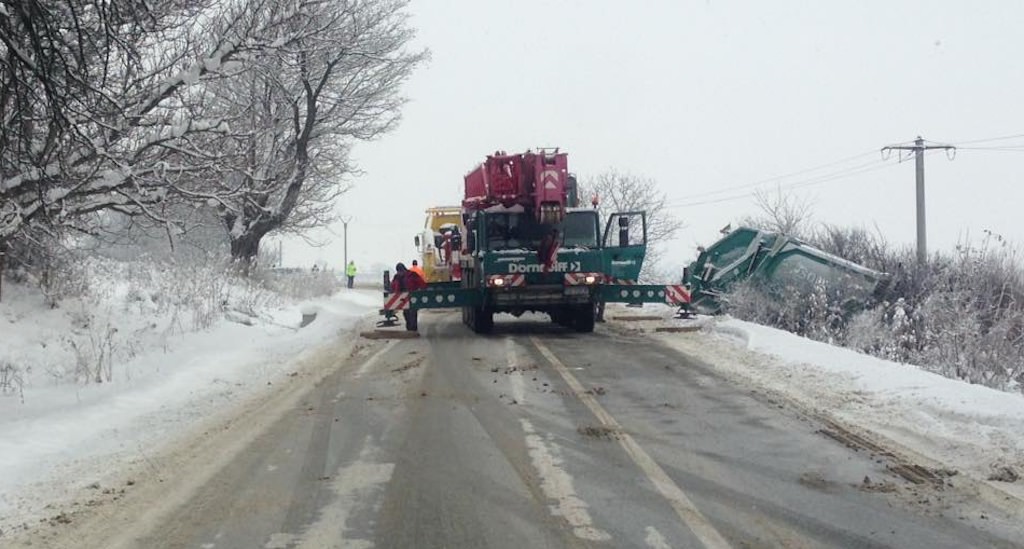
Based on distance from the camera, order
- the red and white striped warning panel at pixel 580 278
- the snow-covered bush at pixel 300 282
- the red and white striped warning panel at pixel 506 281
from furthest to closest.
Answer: the snow-covered bush at pixel 300 282, the red and white striped warning panel at pixel 580 278, the red and white striped warning panel at pixel 506 281

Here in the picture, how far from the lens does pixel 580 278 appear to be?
19.2 metres

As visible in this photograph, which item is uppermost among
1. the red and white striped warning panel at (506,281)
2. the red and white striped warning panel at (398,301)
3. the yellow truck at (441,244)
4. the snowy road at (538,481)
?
the yellow truck at (441,244)

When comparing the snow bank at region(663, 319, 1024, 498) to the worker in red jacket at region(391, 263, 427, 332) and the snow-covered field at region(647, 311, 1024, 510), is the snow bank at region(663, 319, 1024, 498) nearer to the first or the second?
the snow-covered field at region(647, 311, 1024, 510)

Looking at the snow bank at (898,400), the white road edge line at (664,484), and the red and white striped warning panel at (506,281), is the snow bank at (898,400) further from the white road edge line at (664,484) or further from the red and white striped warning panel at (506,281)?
the red and white striped warning panel at (506,281)

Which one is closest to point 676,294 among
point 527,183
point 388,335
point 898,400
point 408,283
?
point 527,183

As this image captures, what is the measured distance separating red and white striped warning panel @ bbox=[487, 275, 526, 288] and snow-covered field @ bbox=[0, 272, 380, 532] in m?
3.55

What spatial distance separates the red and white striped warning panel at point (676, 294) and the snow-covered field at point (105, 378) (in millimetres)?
7371

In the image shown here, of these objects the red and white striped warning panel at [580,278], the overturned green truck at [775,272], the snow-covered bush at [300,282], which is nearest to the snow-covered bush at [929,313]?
the overturned green truck at [775,272]

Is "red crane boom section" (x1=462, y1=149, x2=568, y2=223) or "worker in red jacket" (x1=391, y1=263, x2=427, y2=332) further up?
"red crane boom section" (x1=462, y1=149, x2=568, y2=223)

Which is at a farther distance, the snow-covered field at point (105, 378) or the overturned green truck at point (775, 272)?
the overturned green truck at point (775, 272)

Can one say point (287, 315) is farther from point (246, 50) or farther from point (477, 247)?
point (246, 50)

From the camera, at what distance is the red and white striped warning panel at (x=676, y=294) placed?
21.1 metres

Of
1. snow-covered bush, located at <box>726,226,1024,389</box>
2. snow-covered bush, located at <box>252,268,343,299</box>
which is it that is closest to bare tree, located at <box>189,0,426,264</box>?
snow-covered bush, located at <box>252,268,343,299</box>

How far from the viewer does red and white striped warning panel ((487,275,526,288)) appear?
18891mm
